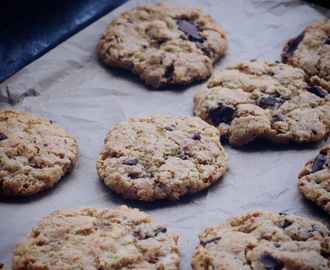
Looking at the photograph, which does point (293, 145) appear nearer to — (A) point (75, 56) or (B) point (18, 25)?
(A) point (75, 56)

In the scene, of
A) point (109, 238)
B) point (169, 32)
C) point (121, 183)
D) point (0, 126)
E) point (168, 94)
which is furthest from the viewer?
point (169, 32)

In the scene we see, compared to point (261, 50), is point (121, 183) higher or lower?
lower

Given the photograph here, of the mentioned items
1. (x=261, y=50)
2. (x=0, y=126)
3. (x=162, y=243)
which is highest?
(x=261, y=50)

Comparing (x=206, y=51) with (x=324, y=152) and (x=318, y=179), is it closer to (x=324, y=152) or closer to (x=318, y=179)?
(x=324, y=152)

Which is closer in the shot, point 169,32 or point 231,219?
point 231,219

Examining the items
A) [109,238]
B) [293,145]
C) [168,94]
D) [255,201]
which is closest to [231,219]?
[255,201]

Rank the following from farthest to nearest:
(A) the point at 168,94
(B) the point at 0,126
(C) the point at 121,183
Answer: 1. (A) the point at 168,94
2. (B) the point at 0,126
3. (C) the point at 121,183

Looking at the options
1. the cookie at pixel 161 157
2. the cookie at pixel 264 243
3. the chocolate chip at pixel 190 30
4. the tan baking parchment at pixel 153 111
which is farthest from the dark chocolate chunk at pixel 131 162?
the chocolate chip at pixel 190 30
